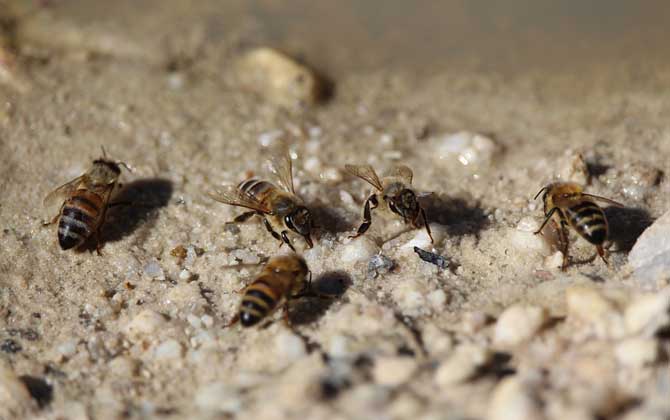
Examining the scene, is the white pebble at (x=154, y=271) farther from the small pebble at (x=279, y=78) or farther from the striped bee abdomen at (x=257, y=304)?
the small pebble at (x=279, y=78)

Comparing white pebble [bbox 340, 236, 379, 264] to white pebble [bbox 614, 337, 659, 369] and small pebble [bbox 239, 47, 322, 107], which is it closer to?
white pebble [bbox 614, 337, 659, 369]

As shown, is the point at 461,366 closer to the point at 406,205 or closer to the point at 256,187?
the point at 406,205

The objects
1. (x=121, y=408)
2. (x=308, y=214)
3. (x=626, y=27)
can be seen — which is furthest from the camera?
(x=626, y=27)

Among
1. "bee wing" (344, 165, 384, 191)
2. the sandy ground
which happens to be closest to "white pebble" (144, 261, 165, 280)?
the sandy ground

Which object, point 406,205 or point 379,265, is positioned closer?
point 379,265

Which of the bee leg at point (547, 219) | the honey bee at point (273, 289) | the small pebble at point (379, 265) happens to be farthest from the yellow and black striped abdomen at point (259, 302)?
the bee leg at point (547, 219)

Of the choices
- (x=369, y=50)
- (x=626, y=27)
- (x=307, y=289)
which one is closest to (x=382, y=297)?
(x=307, y=289)

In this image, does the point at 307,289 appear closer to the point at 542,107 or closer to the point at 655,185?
the point at 655,185

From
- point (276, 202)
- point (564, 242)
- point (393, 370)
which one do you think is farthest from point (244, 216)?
point (564, 242)
